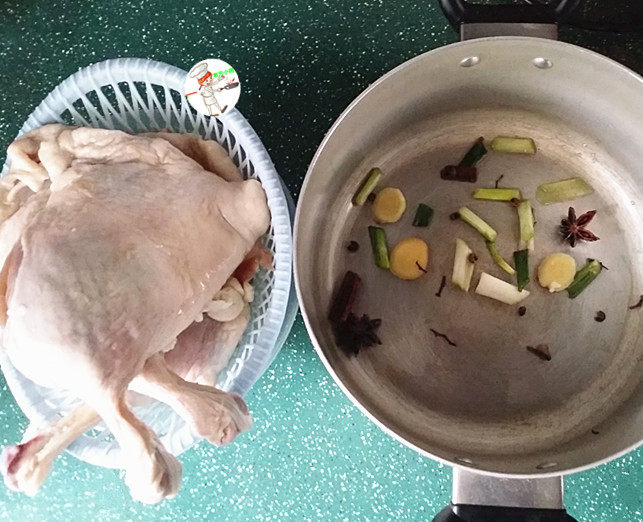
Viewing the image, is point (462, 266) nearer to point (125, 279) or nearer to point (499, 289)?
point (499, 289)

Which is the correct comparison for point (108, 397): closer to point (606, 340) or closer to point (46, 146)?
point (46, 146)

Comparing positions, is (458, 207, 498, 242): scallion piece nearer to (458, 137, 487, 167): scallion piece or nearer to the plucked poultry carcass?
(458, 137, 487, 167): scallion piece

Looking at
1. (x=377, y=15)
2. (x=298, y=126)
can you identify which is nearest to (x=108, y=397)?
(x=298, y=126)

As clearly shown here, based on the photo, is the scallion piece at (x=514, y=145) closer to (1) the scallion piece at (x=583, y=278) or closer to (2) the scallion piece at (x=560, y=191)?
(2) the scallion piece at (x=560, y=191)

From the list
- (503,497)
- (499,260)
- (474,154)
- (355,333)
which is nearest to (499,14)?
(474,154)

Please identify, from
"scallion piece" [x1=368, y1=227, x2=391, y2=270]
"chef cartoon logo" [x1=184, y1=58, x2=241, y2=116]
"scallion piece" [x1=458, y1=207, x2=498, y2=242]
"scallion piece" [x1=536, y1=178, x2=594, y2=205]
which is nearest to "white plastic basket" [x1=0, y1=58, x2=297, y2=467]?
"chef cartoon logo" [x1=184, y1=58, x2=241, y2=116]

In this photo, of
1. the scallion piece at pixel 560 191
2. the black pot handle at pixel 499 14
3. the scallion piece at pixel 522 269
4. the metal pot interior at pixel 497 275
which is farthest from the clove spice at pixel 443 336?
the black pot handle at pixel 499 14
